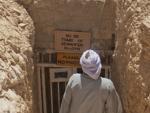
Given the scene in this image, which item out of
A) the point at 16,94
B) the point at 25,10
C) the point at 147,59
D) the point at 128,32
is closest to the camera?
the point at 16,94

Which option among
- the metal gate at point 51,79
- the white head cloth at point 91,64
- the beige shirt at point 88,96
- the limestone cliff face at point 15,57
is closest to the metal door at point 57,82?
the metal gate at point 51,79

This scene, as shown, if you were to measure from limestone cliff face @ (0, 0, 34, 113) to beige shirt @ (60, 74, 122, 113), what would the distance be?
45 cm

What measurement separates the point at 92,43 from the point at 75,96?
1463mm

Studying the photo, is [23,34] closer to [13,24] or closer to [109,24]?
[13,24]

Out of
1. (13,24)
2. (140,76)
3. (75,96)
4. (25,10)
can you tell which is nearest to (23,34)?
(13,24)

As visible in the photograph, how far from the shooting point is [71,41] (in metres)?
6.80

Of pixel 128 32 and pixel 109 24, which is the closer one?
pixel 128 32

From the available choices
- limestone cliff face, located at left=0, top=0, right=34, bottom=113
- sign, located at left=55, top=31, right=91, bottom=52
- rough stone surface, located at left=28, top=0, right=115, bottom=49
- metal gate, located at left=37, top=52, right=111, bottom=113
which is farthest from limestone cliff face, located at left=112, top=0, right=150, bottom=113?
limestone cliff face, located at left=0, top=0, right=34, bottom=113

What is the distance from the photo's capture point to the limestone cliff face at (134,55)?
18.0ft

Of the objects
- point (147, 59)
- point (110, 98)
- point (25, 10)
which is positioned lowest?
point (110, 98)

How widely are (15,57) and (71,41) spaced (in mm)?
1560

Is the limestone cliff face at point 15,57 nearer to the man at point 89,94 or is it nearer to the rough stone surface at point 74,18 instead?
the rough stone surface at point 74,18

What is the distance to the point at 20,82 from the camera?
5.19 metres

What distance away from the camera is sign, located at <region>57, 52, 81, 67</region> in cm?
684
